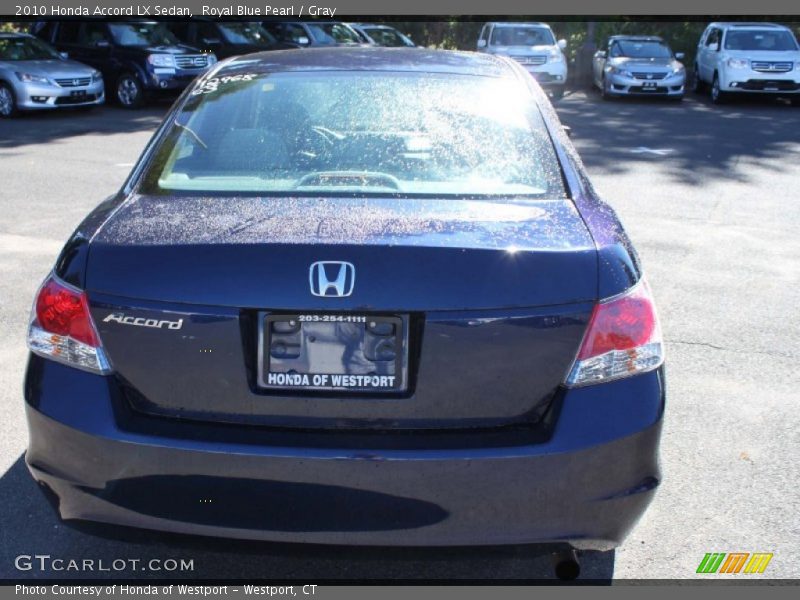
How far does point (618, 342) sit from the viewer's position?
2.76 meters

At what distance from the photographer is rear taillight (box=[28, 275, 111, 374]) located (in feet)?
9.17

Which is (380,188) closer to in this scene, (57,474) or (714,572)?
(57,474)

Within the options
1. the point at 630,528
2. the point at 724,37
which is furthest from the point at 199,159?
the point at 724,37

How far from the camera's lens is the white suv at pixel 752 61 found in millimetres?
20281

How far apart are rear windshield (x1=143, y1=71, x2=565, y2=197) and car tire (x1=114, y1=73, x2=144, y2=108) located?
1571 centimetres

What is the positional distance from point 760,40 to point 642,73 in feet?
9.08

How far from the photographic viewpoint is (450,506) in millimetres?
2656

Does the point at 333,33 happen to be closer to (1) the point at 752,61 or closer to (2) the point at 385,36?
(2) the point at 385,36

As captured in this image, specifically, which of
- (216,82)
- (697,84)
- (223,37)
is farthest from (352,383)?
(697,84)

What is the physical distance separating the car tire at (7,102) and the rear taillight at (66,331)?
15.6m

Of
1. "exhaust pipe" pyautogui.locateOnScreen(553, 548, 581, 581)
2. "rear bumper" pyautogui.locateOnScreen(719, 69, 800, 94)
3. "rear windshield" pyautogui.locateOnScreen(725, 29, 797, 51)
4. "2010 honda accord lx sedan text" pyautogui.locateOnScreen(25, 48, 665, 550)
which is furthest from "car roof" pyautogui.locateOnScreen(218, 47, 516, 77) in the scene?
"rear windshield" pyautogui.locateOnScreen(725, 29, 797, 51)

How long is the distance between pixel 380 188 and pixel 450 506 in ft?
3.85

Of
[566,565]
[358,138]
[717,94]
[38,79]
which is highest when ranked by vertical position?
[358,138]

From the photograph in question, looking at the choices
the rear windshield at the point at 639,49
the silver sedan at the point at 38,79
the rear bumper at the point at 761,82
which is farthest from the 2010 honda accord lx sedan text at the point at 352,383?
the rear windshield at the point at 639,49
